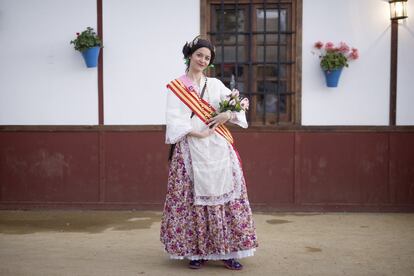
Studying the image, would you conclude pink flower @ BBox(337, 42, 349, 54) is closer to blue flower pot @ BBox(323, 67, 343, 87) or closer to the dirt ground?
blue flower pot @ BBox(323, 67, 343, 87)

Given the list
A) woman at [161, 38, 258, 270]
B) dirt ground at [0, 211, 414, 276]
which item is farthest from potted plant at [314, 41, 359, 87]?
woman at [161, 38, 258, 270]

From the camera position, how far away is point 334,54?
6.03 meters

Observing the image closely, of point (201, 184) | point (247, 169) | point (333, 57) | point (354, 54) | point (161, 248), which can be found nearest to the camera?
point (201, 184)

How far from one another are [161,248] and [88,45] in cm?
247

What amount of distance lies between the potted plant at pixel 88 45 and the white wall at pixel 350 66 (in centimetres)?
223

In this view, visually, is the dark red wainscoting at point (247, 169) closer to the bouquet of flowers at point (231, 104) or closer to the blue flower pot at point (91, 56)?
the blue flower pot at point (91, 56)

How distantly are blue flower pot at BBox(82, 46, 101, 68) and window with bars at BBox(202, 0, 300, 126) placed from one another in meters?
1.19

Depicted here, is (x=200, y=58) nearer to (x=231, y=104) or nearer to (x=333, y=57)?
(x=231, y=104)

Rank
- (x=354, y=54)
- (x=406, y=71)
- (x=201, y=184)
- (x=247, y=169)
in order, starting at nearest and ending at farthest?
(x=201, y=184)
(x=354, y=54)
(x=406, y=71)
(x=247, y=169)

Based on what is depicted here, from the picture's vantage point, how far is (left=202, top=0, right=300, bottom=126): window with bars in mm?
6250

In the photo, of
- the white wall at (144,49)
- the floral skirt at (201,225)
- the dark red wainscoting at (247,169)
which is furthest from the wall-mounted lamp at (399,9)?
the floral skirt at (201,225)

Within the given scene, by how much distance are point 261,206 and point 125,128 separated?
173 cm

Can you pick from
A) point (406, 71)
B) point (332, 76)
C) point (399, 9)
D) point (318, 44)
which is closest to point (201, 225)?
point (332, 76)

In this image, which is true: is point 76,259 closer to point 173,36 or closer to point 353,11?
point 173,36
